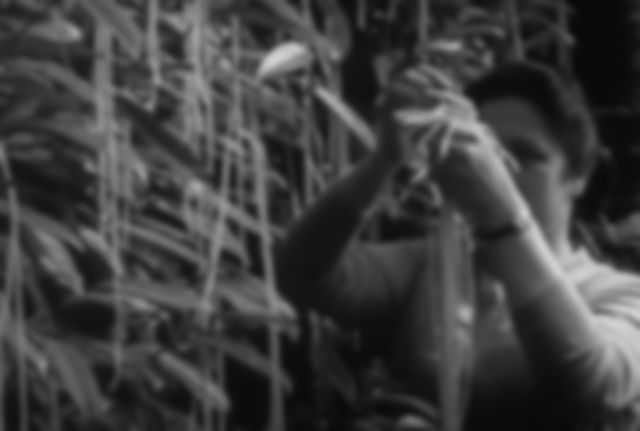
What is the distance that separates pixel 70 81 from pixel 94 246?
20 cm

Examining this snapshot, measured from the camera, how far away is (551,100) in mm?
2490

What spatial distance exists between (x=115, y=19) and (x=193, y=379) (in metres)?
0.52

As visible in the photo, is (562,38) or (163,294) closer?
(163,294)

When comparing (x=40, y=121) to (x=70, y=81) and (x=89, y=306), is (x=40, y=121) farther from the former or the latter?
(x=89, y=306)

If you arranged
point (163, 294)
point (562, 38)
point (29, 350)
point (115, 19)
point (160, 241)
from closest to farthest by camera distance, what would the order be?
point (115, 19), point (29, 350), point (163, 294), point (160, 241), point (562, 38)

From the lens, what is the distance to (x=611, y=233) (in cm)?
331

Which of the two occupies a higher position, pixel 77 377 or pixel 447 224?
pixel 447 224

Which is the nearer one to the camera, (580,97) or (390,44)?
(580,97)

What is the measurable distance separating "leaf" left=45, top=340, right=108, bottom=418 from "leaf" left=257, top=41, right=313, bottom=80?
Answer: 372 millimetres

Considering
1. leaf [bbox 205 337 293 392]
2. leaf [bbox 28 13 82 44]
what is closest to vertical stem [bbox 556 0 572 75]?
leaf [bbox 205 337 293 392]

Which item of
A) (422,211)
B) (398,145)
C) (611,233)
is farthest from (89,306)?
(611,233)

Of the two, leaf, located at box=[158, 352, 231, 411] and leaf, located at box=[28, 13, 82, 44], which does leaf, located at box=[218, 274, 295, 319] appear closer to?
leaf, located at box=[158, 352, 231, 411]

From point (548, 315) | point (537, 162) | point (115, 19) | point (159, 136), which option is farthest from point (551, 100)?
point (115, 19)

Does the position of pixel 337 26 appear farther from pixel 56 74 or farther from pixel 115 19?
pixel 115 19
